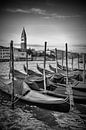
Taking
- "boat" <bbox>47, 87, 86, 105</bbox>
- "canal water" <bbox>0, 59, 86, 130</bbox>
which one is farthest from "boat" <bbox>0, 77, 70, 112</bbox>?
"boat" <bbox>47, 87, 86, 105</bbox>

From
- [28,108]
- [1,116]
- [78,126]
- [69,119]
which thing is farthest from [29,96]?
[78,126]

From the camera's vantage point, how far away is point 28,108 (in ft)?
15.6

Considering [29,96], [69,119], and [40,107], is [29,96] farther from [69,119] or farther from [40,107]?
[69,119]

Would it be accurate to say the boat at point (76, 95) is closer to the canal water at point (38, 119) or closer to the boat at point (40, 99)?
the canal water at point (38, 119)

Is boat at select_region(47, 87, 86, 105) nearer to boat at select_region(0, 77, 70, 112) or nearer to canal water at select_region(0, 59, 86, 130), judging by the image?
canal water at select_region(0, 59, 86, 130)

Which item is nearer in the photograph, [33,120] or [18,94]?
[33,120]

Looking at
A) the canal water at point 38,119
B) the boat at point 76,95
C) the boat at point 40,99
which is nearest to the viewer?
the canal water at point 38,119

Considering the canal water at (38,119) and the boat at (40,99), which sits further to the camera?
the boat at (40,99)

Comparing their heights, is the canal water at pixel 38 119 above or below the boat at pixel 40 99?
below

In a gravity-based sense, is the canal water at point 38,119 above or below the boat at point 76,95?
below

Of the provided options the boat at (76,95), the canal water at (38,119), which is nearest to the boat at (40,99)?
the canal water at (38,119)

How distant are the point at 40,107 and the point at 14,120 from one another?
3.77ft

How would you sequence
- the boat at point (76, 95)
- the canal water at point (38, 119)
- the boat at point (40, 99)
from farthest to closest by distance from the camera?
1. the boat at point (76, 95)
2. the boat at point (40, 99)
3. the canal water at point (38, 119)

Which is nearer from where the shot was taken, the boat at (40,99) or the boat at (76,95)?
the boat at (40,99)
